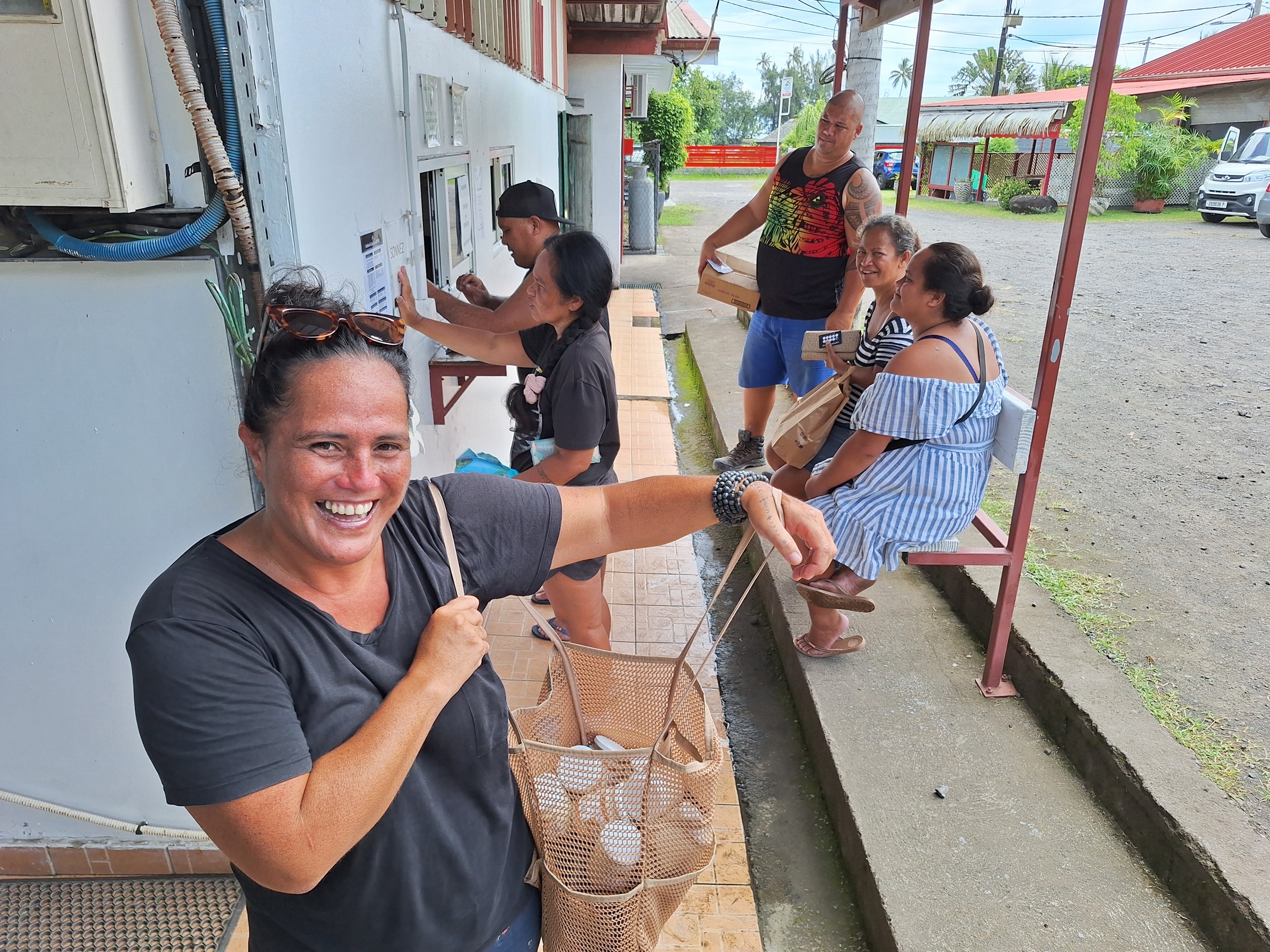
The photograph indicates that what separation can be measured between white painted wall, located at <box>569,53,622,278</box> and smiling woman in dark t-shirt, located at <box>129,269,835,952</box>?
9.10 m

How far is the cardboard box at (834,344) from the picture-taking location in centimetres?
354

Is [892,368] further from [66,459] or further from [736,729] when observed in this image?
[66,459]

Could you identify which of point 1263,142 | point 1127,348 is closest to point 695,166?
point 1263,142

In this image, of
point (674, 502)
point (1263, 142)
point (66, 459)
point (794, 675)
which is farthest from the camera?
point (1263, 142)

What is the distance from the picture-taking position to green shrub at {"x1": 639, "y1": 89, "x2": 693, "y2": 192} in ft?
62.0

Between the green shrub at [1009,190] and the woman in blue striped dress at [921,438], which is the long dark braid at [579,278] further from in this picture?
the green shrub at [1009,190]

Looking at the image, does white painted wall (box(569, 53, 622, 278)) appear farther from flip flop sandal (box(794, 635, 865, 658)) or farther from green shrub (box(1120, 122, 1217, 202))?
green shrub (box(1120, 122, 1217, 202))

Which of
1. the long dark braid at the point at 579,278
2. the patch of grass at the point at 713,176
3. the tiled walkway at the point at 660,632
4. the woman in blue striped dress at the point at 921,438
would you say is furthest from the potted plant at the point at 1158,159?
the long dark braid at the point at 579,278

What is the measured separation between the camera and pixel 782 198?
4.23 metres

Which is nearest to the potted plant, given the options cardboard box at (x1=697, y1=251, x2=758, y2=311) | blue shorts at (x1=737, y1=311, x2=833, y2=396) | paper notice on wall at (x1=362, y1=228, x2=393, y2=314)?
cardboard box at (x1=697, y1=251, x2=758, y2=311)

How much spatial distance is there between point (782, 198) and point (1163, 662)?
269 cm

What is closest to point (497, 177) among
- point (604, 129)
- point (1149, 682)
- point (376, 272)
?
point (376, 272)

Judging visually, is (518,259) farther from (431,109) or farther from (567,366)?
(567,366)

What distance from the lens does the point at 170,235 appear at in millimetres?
1760
